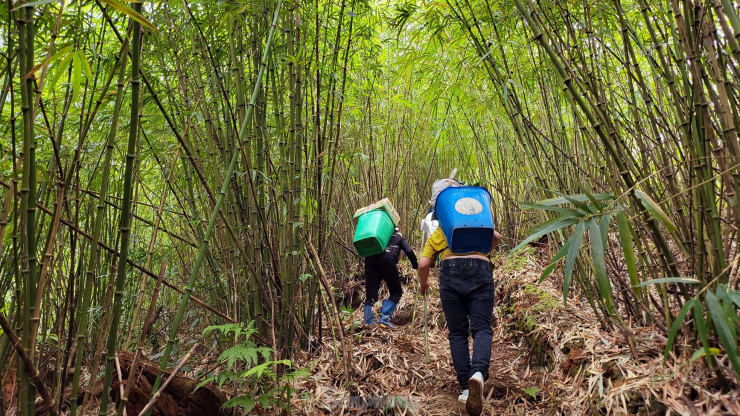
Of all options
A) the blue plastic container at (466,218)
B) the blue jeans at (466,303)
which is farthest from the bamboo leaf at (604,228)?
the blue jeans at (466,303)

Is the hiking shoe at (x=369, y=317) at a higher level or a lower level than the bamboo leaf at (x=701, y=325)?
lower

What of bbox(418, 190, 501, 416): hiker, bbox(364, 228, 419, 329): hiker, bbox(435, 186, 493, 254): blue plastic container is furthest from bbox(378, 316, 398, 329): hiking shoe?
bbox(435, 186, 493, 254): blue plastic container

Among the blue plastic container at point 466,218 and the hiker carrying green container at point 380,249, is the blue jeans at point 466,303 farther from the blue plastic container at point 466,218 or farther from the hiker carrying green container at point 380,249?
the hiker carrying green container at point 380,249

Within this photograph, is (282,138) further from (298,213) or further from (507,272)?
(507,272)

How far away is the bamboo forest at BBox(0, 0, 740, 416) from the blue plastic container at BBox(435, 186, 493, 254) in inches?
0.4

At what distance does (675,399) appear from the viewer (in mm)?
1224

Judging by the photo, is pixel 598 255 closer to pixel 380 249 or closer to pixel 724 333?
pixel 724 333

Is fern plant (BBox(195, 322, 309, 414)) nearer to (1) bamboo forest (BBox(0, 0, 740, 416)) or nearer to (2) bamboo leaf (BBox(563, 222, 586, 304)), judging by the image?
(1) bamboo forest (BBox(0, 0, 740, 416))

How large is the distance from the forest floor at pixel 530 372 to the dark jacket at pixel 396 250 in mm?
518

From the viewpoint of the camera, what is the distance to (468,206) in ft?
6.90

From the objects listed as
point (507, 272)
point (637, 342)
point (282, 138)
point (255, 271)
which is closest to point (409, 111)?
point (507, 272)

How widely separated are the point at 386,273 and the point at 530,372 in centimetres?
133

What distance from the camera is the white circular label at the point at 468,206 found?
82.3 inches

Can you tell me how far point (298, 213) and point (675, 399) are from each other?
151cm
